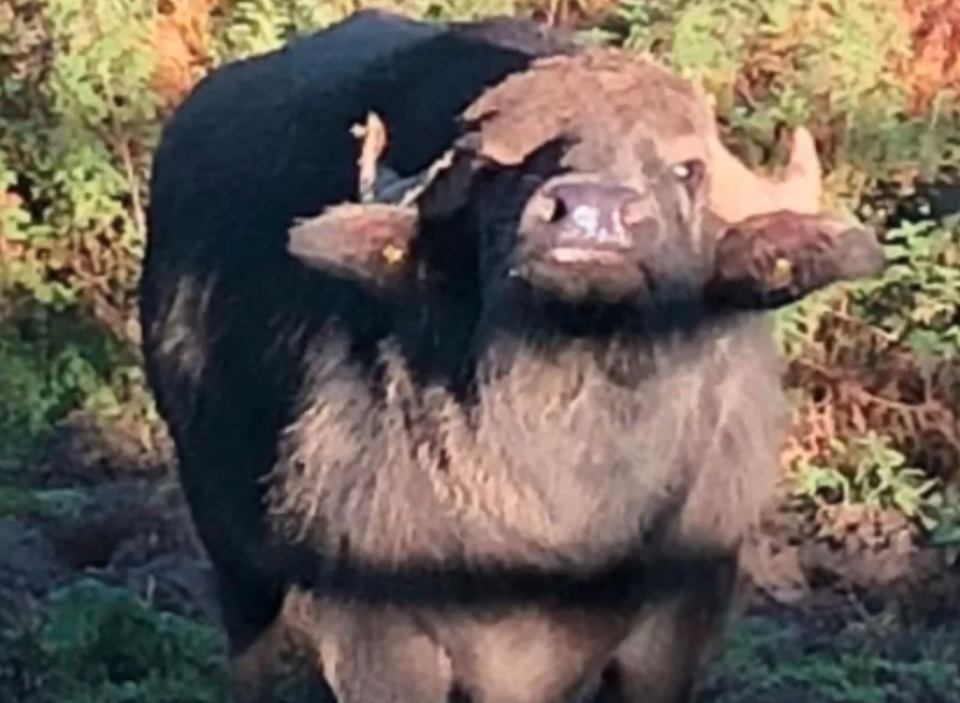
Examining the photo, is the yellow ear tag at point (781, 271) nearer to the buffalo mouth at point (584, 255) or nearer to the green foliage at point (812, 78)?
Answer: the buffalo mouth at point (584, 255)

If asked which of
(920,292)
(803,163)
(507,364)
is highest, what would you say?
(803,163)

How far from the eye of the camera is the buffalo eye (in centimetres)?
491

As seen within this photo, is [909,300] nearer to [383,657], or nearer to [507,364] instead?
[383,657]

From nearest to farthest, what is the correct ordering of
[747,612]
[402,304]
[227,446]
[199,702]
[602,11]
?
[402,304]
[227,446]
[199,702]
[747,612]
[602,11]

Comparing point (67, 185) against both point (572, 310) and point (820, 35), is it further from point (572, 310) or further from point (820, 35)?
point (572, 310)

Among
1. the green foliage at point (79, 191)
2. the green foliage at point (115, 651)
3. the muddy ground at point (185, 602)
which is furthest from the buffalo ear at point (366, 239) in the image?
the green foliage at point (79, 191)

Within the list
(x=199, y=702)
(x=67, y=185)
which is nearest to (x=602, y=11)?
(x=67, y=185)

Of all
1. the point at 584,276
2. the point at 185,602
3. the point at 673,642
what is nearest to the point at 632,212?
the point at 584,276

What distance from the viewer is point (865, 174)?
830cm

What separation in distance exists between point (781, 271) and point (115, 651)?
2.10m

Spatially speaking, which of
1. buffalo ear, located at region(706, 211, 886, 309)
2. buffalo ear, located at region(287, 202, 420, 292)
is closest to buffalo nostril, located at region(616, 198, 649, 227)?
buffalo ear, located at region(706, 211, 886, 309)

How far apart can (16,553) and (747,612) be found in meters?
1.55

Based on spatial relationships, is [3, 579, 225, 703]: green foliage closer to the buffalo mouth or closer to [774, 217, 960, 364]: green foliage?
[774, 217, 960, 364]: green foliage

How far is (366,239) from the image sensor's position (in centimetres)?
516
